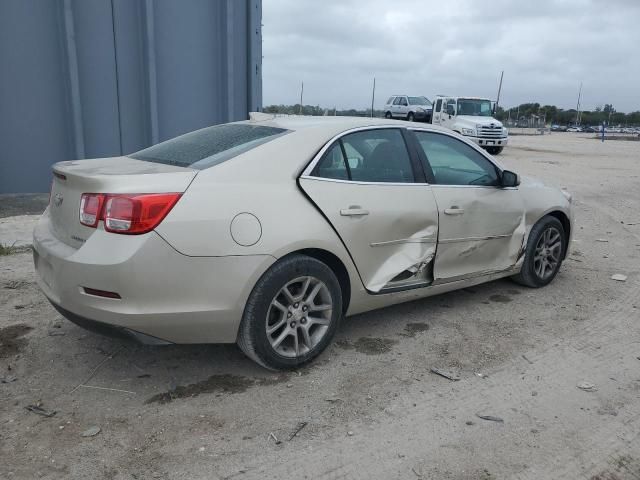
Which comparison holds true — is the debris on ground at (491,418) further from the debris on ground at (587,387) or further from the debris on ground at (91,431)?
the debris on ground at (91,431)

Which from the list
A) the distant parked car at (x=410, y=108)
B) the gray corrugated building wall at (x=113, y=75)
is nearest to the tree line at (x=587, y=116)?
the distant parked car at (x=410, y=108)

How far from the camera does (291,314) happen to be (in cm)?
330

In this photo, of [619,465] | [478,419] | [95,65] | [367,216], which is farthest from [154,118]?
[619,465]

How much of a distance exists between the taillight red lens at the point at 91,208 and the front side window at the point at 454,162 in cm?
230

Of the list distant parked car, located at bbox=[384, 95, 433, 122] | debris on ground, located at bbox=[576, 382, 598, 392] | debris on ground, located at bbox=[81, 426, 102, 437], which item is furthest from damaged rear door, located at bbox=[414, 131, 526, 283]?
distant parked car, located at bbox=[384, 95, 433, 122]

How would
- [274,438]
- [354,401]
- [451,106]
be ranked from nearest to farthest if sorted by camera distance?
1. [274,438]
2. [354,401]
3. [451,106]

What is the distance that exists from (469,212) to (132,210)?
2530 millimetres

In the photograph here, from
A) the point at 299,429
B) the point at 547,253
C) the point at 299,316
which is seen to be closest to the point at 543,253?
the point at 547,253

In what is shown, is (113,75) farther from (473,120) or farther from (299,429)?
(473,120)

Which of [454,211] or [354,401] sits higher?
[454,211]

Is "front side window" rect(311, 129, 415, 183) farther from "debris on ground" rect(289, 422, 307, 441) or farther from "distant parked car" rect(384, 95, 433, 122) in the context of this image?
"distant parked car" rect(384, 95, 433, 122)

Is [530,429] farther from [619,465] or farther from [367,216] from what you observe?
[367,216]

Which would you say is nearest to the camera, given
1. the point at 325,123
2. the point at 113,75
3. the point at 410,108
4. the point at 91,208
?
the point at 91,208

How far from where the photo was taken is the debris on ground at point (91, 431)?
8.85 feet
